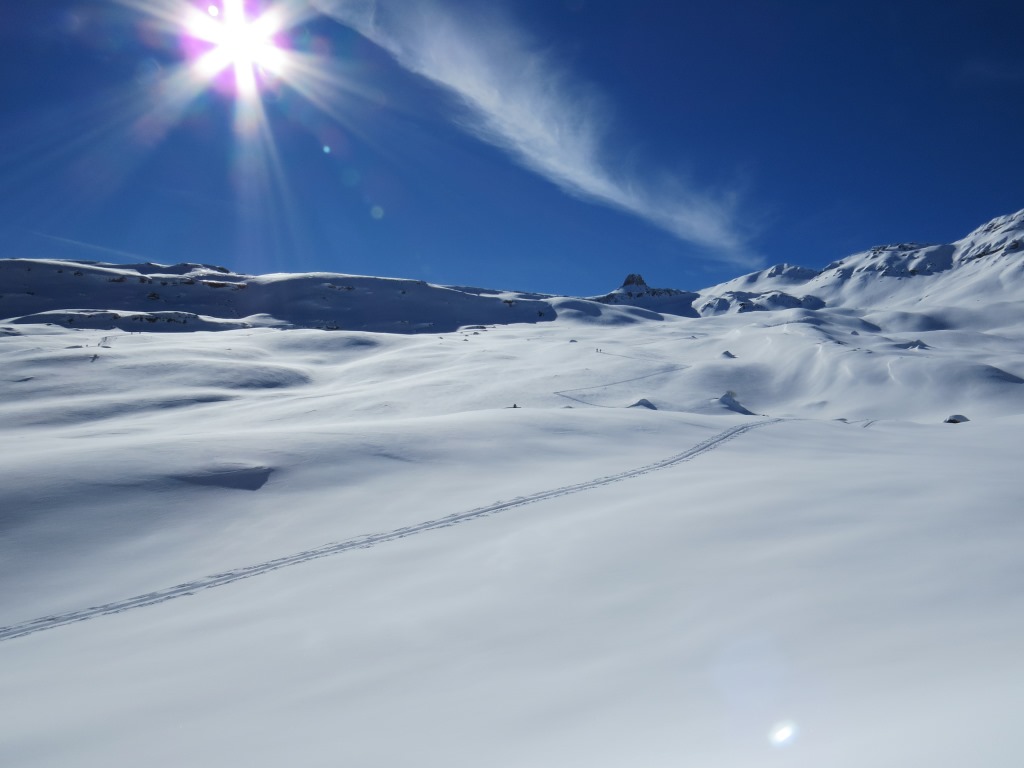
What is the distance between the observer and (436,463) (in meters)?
11.5

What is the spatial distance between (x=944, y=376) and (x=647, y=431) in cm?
2143

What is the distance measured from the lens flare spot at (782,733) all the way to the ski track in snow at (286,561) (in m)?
5.80

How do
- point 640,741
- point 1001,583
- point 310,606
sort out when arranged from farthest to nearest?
1. point 310,606
2. point 1001,583
3. point 640,741

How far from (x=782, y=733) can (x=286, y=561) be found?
20.8 ft

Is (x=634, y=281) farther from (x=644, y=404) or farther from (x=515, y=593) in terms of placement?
(x=515, y=593)

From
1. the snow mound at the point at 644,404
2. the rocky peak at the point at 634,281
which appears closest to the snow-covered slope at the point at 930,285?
the rocky peak at the point at 634,281

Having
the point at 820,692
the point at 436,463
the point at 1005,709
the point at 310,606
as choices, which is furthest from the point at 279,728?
the point at 436,463

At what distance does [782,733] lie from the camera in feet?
10.2

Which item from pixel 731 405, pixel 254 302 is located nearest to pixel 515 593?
pixel 731 405

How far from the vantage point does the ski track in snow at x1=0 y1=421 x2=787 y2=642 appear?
238 inches

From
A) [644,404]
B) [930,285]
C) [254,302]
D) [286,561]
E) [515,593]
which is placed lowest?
[515,593]

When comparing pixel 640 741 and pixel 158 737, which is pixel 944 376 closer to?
pixel 640 741

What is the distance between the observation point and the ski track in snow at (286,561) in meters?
6.05

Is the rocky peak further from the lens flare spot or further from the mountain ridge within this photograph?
the lens flare spot
